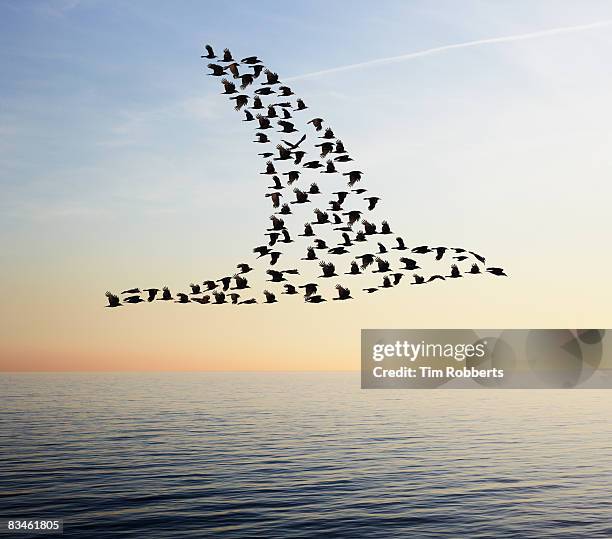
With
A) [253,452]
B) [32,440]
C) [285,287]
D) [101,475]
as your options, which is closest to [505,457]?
[253,452]

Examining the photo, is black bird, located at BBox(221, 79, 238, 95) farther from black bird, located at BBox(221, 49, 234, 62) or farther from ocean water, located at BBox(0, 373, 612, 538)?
ocean water, located at BBox(0, 373, 612, 538)

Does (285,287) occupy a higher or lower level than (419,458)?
higher

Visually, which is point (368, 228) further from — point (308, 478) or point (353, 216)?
point (308, 478)

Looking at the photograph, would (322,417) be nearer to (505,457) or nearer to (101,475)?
(505,457)

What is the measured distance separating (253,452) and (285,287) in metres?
23.2

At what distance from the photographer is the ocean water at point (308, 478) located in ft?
142

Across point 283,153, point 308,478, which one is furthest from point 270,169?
point 308,478

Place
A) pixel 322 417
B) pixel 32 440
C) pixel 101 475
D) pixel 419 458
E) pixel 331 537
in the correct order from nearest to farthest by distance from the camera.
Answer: pixel 331 537 → pixel 101 475 → pixel 419 458 → pixel 32 440 → pixel 322 417

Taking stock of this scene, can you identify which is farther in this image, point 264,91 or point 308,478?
point 308,478

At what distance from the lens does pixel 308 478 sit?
57062 mm

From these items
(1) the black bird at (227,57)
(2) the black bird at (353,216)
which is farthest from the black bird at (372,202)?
(1) the black bird at (227,57)

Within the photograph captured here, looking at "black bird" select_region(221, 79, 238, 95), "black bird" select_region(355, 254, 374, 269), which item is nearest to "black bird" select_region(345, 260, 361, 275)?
"black bird" select_region(355, 254, 374, 269)

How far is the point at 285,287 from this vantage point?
54.8 m

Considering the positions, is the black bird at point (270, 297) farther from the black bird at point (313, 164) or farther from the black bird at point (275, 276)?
the black bird at point (313, 164)
